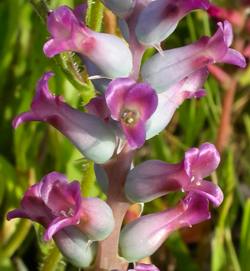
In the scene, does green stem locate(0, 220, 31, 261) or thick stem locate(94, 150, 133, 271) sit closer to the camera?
thick stem locate(94, 150, 133, 271)

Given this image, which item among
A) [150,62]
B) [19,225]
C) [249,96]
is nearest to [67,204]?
[150,62]

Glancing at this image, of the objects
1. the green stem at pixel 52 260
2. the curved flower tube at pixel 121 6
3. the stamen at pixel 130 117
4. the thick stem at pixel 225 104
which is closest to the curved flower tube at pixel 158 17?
the curved flower tube at pixel 121 6

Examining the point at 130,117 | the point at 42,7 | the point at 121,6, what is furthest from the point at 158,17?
the point at 42,7

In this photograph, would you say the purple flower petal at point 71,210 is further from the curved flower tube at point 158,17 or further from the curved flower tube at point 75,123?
the curved flower tube at point 158,17

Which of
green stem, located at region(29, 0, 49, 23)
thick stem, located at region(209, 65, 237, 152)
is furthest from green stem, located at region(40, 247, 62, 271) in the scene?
thick stem, located at region(209, 65, 237, 152)

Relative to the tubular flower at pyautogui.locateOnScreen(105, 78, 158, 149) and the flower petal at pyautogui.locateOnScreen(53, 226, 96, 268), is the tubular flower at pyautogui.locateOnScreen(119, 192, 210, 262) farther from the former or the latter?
the tubular flower at pyautogui.locateOnScreen(105, 78, 158, 149)

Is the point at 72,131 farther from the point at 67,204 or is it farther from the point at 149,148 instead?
the point at 149,148
